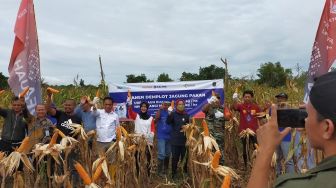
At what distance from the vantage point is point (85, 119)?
22.3 feet

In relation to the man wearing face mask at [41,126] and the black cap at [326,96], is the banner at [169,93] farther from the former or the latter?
the black cap at [326,96]

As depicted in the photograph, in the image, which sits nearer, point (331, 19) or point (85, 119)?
point (331, 19)

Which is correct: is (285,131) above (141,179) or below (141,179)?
above

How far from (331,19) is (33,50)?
383cm

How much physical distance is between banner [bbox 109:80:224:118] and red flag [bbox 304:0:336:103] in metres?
4.07

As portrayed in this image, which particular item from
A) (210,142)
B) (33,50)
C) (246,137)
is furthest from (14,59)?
(246,137)

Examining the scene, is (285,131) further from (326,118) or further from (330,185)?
(330,185)

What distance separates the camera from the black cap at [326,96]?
113 centimetres

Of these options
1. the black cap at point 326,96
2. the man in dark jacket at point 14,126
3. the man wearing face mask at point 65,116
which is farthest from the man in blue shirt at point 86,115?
the black cap at point 326,96

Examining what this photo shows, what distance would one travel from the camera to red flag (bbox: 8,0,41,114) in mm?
5434

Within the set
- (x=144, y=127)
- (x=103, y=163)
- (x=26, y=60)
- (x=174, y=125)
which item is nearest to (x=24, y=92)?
(x=26, y=60)

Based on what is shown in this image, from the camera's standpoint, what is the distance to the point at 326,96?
1138mm

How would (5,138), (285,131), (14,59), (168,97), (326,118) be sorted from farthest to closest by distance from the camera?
(168,97) < (5,138) < (14,59) < (285,131) < (326,118)

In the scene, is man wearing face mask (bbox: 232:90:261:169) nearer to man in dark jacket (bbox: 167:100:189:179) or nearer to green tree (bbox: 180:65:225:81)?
man in dark jacket (bbox: 167:100:189:179)
